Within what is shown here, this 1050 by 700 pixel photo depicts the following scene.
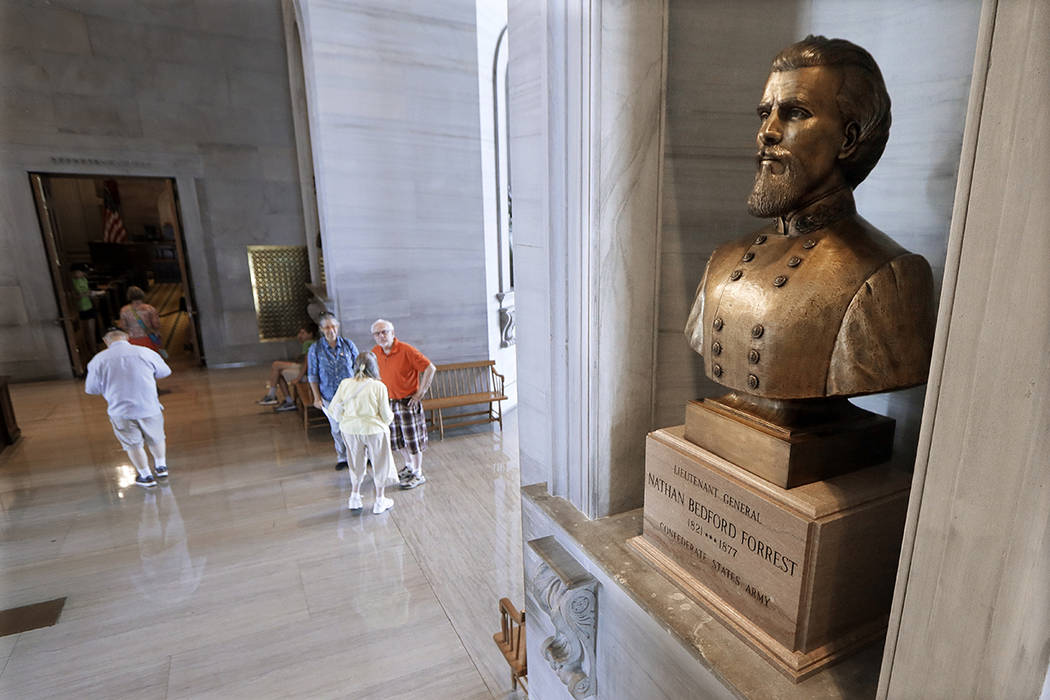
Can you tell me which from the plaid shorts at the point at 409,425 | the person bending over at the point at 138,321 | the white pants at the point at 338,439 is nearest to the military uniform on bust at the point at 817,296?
the plaid shorts at the point at 409,425

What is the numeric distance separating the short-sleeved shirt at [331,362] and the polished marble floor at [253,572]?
97 centimetres

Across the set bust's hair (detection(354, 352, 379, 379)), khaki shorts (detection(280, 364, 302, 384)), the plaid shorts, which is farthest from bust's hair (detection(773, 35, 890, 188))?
khaki shorts (detection(280, 364, 302, 384))

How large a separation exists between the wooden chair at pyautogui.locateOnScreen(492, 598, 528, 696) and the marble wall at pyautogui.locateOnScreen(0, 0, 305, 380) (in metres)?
9.16

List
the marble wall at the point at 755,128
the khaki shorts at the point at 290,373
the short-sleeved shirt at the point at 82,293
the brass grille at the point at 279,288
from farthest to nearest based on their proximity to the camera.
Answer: the brass grille at the point at 279,288, the short-sleeved shirt at the point at 82,293, the khaki shorts at the point at 290,373, the marble wall at the point at 755,128

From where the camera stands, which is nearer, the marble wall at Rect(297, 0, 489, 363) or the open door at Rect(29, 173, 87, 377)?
the marble wall at Rect(297, 0, 489, 363)

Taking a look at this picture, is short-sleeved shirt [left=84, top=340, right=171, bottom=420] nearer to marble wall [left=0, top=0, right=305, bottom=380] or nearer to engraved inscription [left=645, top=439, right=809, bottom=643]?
marble wall [left=0, top=0, right=305, bottom=380]

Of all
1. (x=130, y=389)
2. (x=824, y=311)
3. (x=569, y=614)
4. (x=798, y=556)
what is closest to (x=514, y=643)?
(x=569, y=614)

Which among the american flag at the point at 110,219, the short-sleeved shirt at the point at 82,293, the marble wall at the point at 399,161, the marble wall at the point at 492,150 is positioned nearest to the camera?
the marble wall at the point at 399,161

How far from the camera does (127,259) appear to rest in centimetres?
1512

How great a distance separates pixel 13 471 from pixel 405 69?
6172 mm

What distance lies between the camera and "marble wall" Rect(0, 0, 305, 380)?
27.5ft

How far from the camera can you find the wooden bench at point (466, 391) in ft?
22.2

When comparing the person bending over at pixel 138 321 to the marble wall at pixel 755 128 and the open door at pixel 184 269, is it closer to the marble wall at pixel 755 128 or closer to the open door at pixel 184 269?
the open door at pixel 184 269

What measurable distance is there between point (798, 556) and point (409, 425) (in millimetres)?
4584
